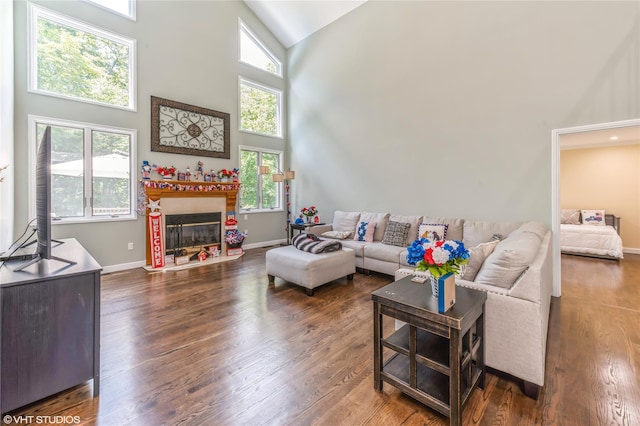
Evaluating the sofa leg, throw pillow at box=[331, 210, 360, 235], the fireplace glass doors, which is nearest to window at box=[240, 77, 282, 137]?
the fireplace glass doors

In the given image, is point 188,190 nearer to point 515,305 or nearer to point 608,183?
point 515,305

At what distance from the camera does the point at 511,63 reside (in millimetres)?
Result: 3758

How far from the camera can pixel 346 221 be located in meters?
5.36

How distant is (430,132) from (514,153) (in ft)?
4.19

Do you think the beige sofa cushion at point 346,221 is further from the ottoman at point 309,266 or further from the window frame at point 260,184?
the window frame at point 260,184

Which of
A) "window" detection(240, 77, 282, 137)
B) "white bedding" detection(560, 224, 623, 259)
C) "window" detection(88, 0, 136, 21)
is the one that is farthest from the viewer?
"window" detection(240, 77, 282, 137)

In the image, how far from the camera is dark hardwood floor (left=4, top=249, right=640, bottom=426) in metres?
1.59

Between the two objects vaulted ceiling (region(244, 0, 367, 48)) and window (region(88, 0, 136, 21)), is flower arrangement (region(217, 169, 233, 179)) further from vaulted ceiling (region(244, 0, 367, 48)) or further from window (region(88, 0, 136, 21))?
vaulted ceiling (region(244, 0, 367, 48))

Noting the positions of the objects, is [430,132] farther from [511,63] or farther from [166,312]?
[166,312]

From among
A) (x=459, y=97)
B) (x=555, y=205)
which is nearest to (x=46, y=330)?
(x=555, y=205)

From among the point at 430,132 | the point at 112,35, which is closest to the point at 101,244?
the point at 112,35

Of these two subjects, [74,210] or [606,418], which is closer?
[606,418]

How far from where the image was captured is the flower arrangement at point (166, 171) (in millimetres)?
4940

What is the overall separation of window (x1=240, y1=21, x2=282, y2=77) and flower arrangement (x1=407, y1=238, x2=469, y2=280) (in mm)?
6424
